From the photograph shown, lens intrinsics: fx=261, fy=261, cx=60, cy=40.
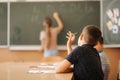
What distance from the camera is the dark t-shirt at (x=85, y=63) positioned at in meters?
2.38

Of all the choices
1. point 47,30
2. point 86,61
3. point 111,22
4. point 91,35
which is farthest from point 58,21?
point 86,61

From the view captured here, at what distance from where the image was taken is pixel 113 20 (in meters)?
5.18

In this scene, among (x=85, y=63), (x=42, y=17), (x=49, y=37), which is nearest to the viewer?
(x=85, y=63)

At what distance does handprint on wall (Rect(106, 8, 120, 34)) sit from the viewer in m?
5.17

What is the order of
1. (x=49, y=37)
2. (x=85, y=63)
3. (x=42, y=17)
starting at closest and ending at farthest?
(x=85, y=63) → (x=49, y=37) → (x=42, y=17)

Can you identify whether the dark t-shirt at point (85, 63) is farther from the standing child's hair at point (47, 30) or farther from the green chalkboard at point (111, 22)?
the green chalkboard at point (111, 22)

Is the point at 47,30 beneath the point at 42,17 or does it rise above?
beneath

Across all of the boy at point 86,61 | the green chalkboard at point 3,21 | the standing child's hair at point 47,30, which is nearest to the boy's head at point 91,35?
the boy at point 86,61

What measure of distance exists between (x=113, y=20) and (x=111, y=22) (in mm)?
56

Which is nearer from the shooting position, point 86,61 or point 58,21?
point 86,61

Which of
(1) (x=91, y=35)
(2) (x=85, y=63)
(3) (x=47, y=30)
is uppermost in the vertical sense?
(3) (x=47, y=30)

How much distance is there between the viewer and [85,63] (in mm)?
2385

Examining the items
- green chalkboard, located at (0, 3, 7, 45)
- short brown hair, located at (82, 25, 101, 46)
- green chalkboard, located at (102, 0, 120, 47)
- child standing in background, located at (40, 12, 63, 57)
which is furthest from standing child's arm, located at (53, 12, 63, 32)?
short brown hair, located at (82, 25, 101, 46)

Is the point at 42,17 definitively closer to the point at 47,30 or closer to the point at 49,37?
the point at 47,30
